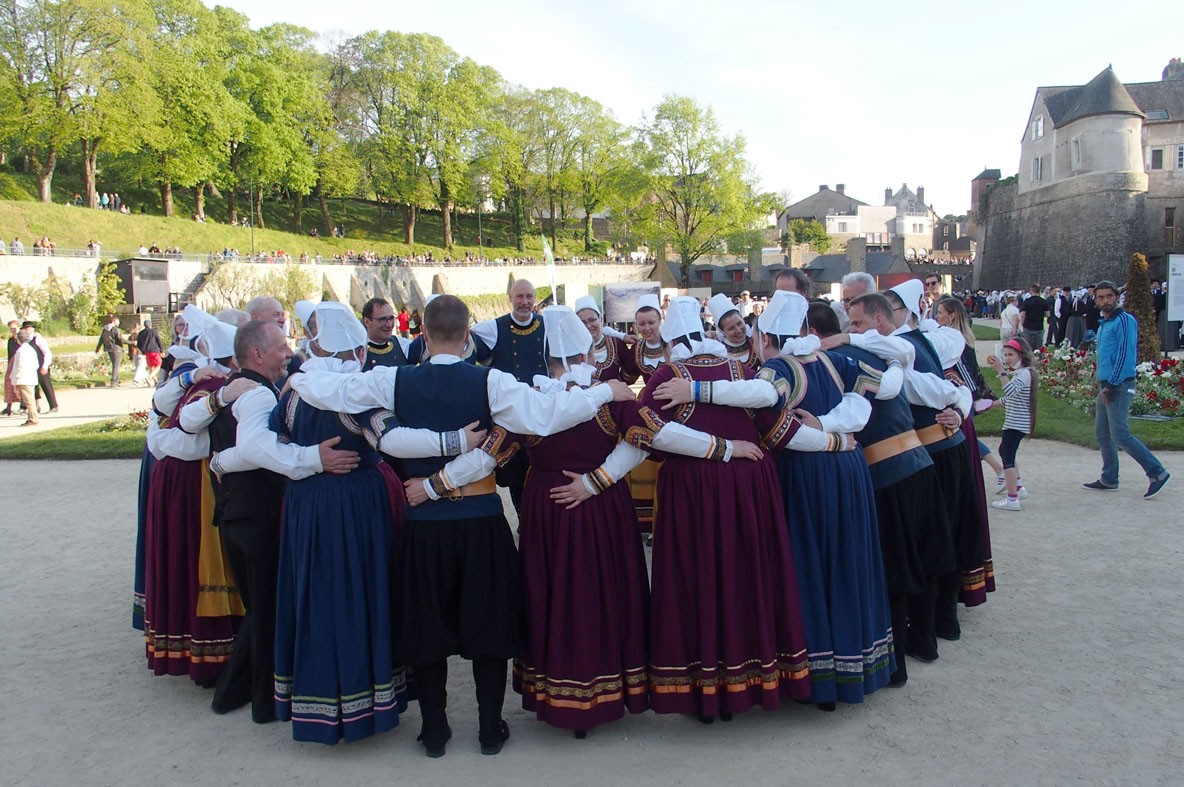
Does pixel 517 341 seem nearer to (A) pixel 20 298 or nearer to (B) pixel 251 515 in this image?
(B) pixel 251 515

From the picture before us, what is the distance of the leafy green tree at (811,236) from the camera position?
79688 mm

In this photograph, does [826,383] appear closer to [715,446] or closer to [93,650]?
[715,446]

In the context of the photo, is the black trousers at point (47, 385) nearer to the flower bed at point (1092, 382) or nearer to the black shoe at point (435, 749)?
the black shoe at point (435, 749)

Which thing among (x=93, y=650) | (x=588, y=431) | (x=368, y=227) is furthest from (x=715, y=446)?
(x=368, y=227)

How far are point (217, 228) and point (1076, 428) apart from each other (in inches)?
1789

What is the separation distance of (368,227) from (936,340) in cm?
6094

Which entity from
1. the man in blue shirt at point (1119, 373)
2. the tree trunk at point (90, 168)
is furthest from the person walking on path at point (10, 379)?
the tree trunk at point (90, 168)

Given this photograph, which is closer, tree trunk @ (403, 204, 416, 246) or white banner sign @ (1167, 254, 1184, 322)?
white banner sign @ (1167, 254, 1184, 322)

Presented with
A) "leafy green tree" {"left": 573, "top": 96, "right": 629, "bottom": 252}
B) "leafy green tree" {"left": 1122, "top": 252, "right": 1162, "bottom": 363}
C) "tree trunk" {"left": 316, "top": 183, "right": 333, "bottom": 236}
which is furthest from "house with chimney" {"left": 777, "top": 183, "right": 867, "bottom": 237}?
"leafy green tree" {"left": 1122, "top": 252, "right": 1162, "bottom": 363}

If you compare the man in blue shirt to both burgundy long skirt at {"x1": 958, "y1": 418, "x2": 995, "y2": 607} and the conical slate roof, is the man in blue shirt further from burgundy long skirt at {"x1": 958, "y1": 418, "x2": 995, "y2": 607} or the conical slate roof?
the conical slate roof

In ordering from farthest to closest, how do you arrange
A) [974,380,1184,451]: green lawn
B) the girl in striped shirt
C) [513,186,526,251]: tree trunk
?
1. [513,186,526,251]: tree trunk
2. [974,380,1184,451]: green lawn
3. the girl in striped shirt

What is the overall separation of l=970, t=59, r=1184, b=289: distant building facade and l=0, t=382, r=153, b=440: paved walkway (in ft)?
141

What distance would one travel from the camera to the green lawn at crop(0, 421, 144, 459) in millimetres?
12117

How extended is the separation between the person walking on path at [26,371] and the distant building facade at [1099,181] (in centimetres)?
4467
